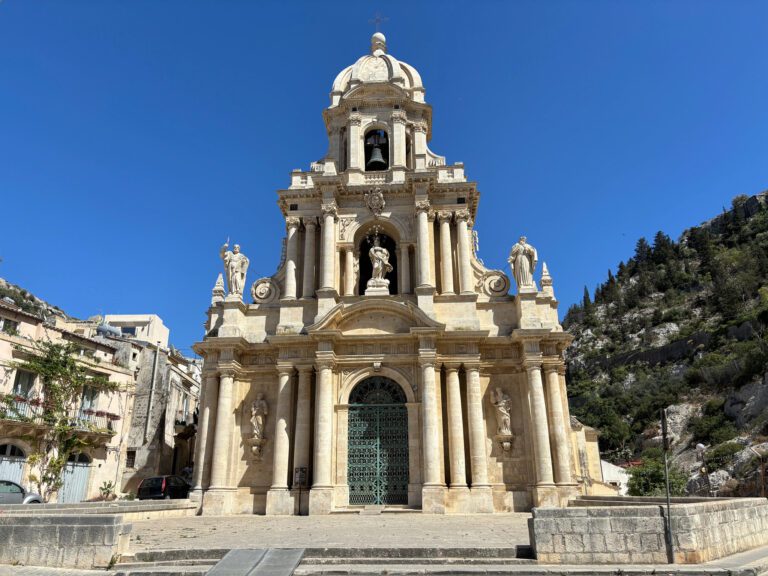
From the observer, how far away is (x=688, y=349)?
80.4m

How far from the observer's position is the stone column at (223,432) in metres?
21.2

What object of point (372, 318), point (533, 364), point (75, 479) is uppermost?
point (372, 318)

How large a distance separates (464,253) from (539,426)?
7.78 metres

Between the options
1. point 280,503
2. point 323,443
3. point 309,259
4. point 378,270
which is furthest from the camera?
point 309,259

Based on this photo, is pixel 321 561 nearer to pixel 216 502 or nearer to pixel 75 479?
Result: pixel 216 502

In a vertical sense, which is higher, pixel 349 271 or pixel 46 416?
pixel 349 271

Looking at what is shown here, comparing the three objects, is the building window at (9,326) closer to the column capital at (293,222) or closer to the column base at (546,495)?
→ the column capital at (293,222)

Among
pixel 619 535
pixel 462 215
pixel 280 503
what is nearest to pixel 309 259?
pixel 462 215

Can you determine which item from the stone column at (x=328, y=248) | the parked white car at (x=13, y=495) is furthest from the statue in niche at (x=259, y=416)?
the parked white car at (x=13, y=495)

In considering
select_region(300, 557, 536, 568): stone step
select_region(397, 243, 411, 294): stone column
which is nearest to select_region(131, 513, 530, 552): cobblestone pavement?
select_region(300, 557, 536, 568): stone step

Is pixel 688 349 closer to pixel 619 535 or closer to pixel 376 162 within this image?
pixel 376 162

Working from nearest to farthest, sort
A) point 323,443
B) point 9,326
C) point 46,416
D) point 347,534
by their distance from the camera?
point 347,534 < point 323,443 < point 46,416 < point 9,326

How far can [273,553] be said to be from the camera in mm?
9508

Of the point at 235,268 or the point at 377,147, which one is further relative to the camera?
the point at 377,147
